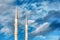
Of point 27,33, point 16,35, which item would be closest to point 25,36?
point 27,33

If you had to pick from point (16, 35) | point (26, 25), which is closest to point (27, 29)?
point (26, 25)

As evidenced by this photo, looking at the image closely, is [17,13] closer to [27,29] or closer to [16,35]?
[16,35]

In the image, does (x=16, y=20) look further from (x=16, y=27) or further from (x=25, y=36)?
(x=25, y=36)

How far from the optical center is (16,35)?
190ft

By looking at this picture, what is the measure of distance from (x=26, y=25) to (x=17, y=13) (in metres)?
A: 11.4

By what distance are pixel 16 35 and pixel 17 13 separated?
189 inches

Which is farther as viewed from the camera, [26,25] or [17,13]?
[26,25]

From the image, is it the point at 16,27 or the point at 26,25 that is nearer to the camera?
the point at 16,27

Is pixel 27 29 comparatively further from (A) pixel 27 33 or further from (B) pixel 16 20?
(B) pixel 16 20

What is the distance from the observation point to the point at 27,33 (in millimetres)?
69188

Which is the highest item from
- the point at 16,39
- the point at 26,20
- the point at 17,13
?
the point at 26,20

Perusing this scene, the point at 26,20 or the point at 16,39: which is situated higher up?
the point at 26,20

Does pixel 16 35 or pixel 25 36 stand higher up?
pixel 25 36

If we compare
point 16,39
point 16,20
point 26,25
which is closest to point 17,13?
point 16,20
